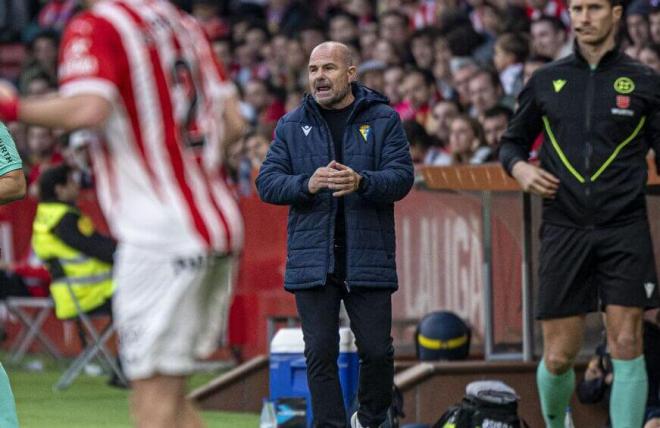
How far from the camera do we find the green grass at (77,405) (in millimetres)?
10648

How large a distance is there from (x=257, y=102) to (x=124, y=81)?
10951 millimetres

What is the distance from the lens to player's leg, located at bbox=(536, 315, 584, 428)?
7.62m

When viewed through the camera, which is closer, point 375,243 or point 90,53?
point 90,53

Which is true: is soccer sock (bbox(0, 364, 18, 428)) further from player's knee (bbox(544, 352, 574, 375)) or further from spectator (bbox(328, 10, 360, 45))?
spectator (bbox(328, 10, 360, 45))

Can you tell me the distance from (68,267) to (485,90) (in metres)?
3.52

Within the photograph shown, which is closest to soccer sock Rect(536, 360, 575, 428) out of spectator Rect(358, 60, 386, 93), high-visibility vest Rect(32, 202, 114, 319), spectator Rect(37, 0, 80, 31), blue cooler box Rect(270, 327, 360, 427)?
blue cooler box Rect(270, 327, 360, 427)

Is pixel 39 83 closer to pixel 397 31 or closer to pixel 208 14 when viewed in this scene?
pixel 208 14

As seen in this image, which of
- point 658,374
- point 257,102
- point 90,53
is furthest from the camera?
point 257,102

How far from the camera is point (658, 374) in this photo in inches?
342

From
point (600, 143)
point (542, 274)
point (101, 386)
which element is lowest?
point (101, 386)

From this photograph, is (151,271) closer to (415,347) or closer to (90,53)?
(90,53)

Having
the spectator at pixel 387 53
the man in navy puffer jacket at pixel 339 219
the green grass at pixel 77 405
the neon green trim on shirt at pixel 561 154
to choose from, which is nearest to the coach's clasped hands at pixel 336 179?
the man in navy puffer jacket at pixel 339 219

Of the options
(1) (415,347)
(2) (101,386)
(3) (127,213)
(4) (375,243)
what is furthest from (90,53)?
(2) (101,386)

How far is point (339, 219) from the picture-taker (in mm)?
7691
